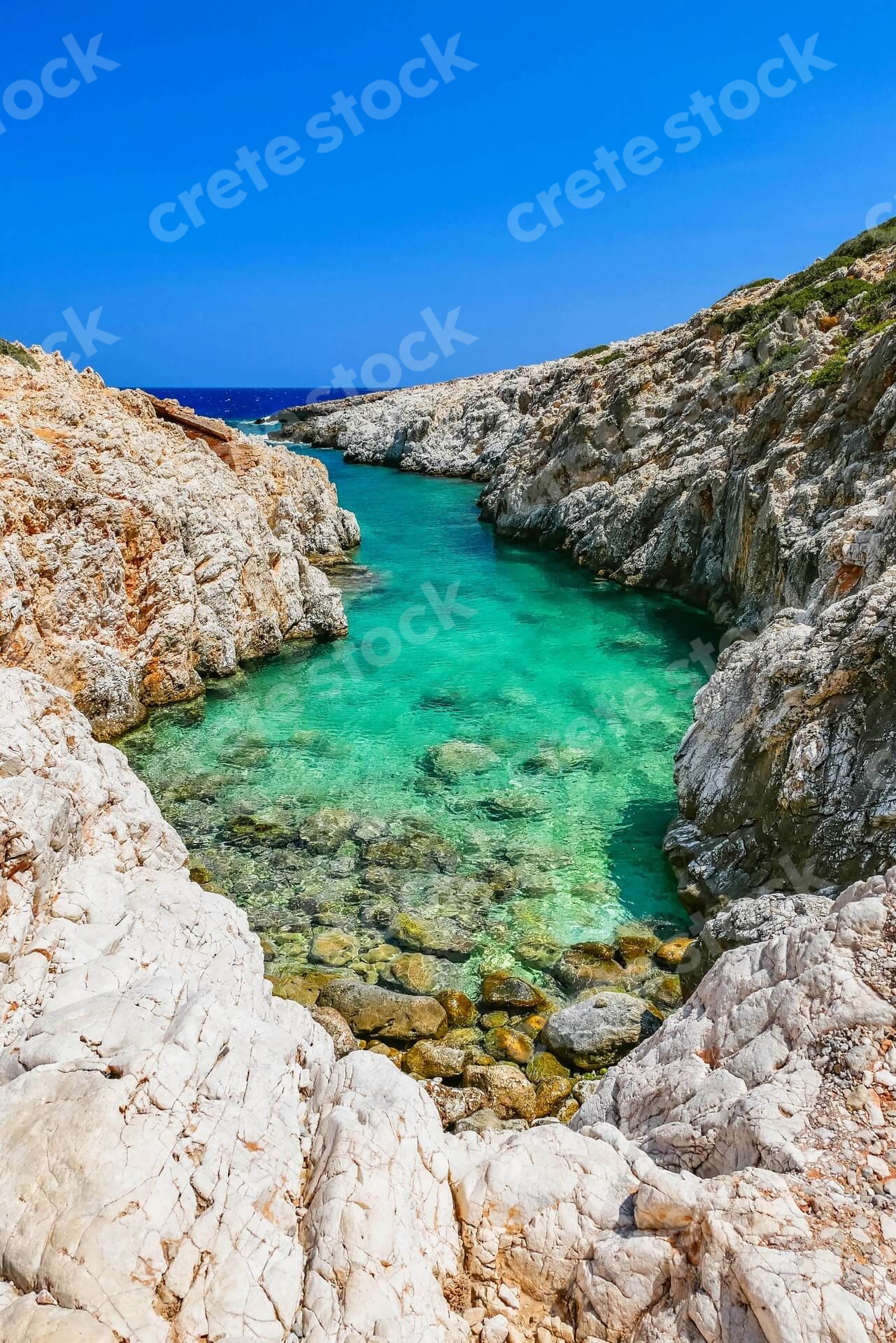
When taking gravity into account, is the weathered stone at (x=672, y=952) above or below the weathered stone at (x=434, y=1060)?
below

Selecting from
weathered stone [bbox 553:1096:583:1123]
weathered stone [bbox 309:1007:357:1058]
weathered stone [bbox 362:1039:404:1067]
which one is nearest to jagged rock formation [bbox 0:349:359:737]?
weathered stone [bbox 309:1007:357:1058]

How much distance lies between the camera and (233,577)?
23.5 m

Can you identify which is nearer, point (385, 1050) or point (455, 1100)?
point (455, 1100)

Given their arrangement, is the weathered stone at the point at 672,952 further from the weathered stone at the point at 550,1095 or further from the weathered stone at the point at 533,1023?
the weathered stone at the point at 550,1095

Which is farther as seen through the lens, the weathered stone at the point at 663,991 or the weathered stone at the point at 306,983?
the weathered stone at the point at 306,983

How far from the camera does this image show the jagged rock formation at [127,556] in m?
18.1

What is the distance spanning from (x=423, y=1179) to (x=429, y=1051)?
4770 mm

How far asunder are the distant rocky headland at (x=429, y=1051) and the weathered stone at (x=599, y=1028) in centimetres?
4

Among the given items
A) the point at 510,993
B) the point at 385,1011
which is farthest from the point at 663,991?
the point at 385,1011

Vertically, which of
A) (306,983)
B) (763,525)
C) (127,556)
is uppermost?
(127,556)

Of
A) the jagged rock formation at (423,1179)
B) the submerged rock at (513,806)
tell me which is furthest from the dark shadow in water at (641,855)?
the jagged rock formation at (423,1179)

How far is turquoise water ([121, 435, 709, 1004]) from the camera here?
13.1 meters

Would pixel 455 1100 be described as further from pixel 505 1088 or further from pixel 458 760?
pixel 458 760

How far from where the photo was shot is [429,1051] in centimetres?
995
